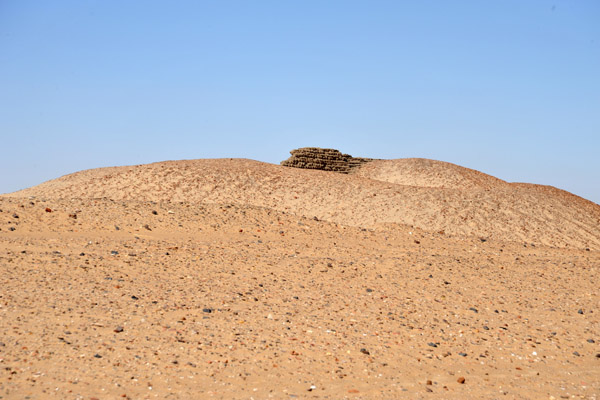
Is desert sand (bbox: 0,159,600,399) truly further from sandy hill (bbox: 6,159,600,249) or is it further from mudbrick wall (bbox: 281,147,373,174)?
mudbrick wall (bbox: 281,147,373,174)

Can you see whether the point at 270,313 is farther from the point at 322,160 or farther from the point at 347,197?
the point at 322,160

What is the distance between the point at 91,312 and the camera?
679cm

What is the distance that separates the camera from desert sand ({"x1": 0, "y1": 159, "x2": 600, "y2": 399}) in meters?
5.59

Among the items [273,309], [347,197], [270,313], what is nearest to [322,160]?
[347,197]

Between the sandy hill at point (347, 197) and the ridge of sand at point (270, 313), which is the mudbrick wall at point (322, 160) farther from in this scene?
the ridge of sand at point (270, 313)

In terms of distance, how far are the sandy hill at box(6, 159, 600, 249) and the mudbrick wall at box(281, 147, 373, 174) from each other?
3.51 metres

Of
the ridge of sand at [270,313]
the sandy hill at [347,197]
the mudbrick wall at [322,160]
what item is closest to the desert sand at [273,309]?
the ridge of sand at [270,313]

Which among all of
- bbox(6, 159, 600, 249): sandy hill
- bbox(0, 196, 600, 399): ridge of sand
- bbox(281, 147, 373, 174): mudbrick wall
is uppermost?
bbox(281, 147, 373, 174): mudbrick wall

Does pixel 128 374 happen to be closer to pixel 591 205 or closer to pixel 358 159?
pixel 591 205

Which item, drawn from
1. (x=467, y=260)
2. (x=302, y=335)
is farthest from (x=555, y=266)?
(x=302, y=335)

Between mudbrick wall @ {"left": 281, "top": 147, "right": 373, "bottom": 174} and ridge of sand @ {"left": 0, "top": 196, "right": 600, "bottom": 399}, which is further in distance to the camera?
mudbrick wall @ {"left": 281, "top": 147, "right": 373, "bottom": 174}

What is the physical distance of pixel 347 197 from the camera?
1944 centimetres

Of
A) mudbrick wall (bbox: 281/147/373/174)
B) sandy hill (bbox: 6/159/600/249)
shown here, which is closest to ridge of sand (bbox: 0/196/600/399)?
sandy hill (bbox: 6/159/600/249)

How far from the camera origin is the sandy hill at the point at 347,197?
56.4 feet
